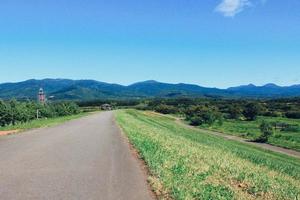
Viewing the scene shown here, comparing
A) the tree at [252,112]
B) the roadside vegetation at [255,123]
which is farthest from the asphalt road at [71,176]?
the tree at [252,112]

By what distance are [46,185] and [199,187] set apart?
3724 millimetres

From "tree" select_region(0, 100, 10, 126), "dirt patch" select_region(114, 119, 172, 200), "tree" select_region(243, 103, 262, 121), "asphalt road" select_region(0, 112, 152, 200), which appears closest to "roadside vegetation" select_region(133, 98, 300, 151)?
"tree" select_region(243, 103, 262, 121)

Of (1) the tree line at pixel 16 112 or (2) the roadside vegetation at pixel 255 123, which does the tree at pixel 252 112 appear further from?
(1) the tree line at pixel 16 112

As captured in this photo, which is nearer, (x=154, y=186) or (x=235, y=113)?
(x=154, y=186)

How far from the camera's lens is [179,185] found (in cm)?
1174

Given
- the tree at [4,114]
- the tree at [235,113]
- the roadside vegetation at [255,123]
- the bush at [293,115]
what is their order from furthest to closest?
the tree at [235,113], the bush at [293,115], the tree at [4,114], the roadside vegetation at [255,123]

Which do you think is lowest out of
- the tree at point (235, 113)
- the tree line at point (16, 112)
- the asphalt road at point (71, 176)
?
the tree at point (235, 113)

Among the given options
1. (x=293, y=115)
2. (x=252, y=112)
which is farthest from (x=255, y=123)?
(x=252, y=112)

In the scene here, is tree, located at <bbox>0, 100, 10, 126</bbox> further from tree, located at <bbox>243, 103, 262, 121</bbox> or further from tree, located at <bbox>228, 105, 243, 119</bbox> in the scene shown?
tree, located at <bbox>228, 105, 243, 119</bbox>

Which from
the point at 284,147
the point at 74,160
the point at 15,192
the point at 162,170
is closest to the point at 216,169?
the point at 162,170

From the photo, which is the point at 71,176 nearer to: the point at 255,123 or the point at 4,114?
the point at 4,114

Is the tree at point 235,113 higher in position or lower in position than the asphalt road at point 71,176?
lower

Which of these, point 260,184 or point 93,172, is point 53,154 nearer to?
point 93,172

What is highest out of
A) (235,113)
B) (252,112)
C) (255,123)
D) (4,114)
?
(4,114)
